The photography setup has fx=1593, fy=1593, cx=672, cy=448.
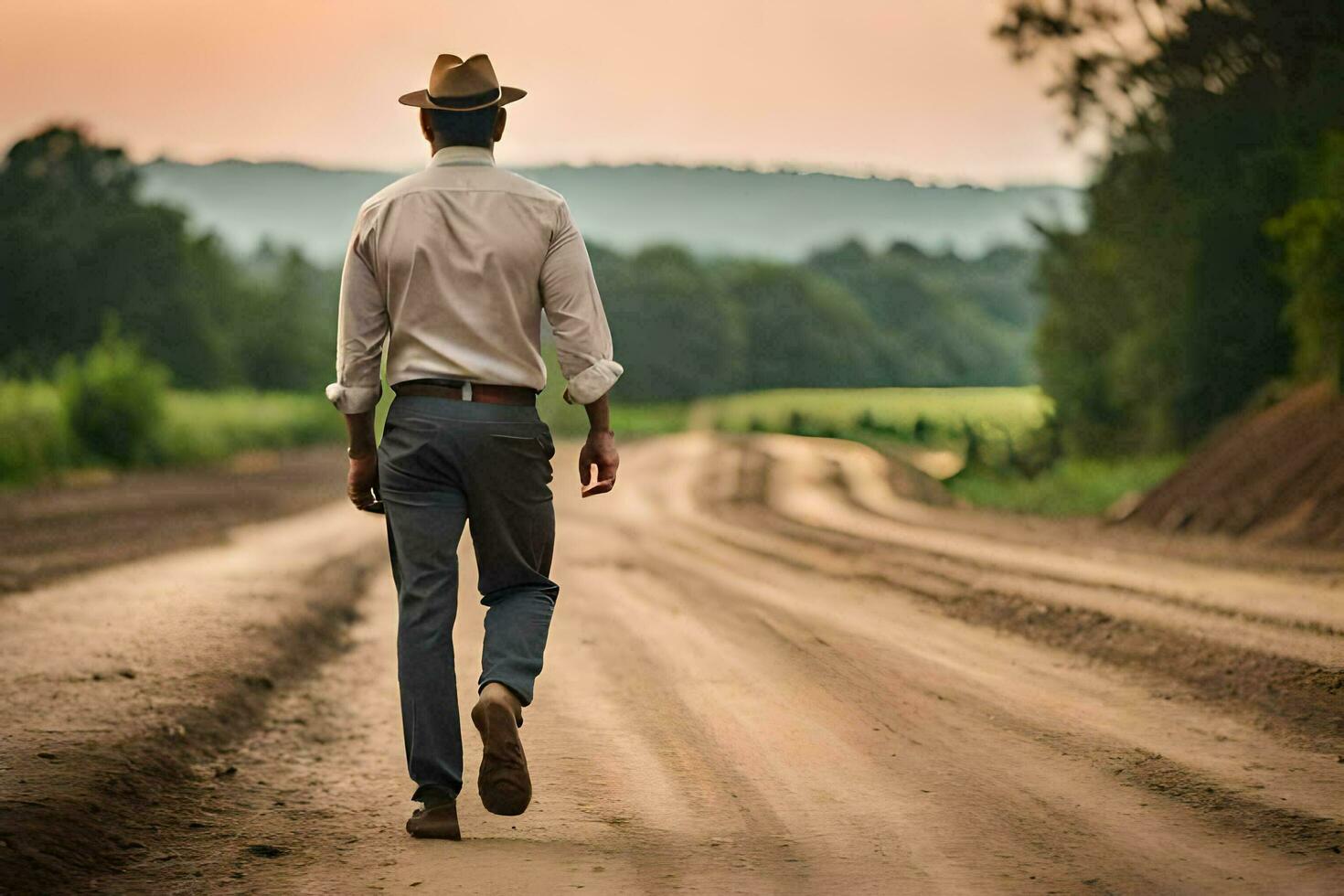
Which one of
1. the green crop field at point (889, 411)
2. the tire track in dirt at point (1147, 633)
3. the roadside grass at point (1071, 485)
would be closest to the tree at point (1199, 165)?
Answer: the roadside grass at point (1071, 485)

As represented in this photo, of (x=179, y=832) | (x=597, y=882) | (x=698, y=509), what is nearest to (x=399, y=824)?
(x=179, y=832)

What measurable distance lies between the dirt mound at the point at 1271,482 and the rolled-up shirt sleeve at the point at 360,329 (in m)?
13.9

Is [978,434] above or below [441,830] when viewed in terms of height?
below

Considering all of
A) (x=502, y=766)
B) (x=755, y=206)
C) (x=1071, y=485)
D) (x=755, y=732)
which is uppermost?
(x=755, y=206)

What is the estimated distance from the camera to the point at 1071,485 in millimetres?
28500

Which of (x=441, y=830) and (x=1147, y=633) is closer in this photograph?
(x=441, y=830)

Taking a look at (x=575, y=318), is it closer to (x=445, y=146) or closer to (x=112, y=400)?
(x=445, y=146)

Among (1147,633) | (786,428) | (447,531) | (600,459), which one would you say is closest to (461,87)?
(600,459)

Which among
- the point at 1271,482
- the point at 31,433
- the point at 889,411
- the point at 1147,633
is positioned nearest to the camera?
the point at 1147,633

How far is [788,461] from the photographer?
118 ft

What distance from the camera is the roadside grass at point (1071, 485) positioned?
84.1ft

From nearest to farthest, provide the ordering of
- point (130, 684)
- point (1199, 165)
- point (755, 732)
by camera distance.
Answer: point (755, 732)
point (130, 684)
point (1199, 165)

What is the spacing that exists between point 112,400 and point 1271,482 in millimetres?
27564

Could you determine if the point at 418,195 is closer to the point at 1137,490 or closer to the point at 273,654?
the point at 273,654
